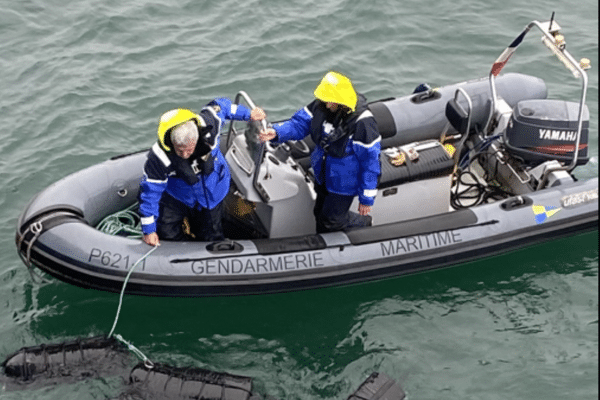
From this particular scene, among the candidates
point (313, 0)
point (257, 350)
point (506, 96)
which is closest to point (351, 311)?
point (257, 350)

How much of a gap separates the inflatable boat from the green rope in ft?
0.23

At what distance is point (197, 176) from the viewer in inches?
219

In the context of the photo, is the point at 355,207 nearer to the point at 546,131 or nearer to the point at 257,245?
the point at 257,245

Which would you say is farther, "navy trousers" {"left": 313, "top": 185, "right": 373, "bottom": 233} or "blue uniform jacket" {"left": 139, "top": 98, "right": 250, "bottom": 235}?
"navy trousers" {"left": 313, "top": 185, "right": 373, "bottom": 233}

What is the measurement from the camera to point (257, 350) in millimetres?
5996

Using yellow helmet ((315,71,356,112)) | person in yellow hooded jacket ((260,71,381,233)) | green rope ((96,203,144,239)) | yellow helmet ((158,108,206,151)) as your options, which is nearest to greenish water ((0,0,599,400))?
green rope ((96,203,144,239))

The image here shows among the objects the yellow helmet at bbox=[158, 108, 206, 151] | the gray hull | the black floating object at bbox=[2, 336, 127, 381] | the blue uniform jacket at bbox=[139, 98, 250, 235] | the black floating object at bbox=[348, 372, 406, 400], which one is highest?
the yellow helmet at bbox=[158, 108, 206, 151]

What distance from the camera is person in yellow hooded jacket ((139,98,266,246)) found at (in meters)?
5.32

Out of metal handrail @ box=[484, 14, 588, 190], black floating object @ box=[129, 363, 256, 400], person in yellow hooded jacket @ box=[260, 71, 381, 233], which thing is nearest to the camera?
black floating object @ box=[129, 363, 256, 400]

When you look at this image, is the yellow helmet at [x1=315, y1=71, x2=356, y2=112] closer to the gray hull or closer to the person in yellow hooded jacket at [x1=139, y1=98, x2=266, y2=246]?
the person in yellow hooded jacket at [x1=139, y1=98, x2=266, y2=246]

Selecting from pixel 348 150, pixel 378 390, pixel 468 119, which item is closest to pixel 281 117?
pixel 468 119

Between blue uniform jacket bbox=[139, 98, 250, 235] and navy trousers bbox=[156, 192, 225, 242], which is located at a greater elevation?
blue uniform jacket bbox=[139, 98, 250, 235]

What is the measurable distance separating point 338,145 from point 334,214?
0.62 meters

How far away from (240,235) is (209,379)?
4.33ft
